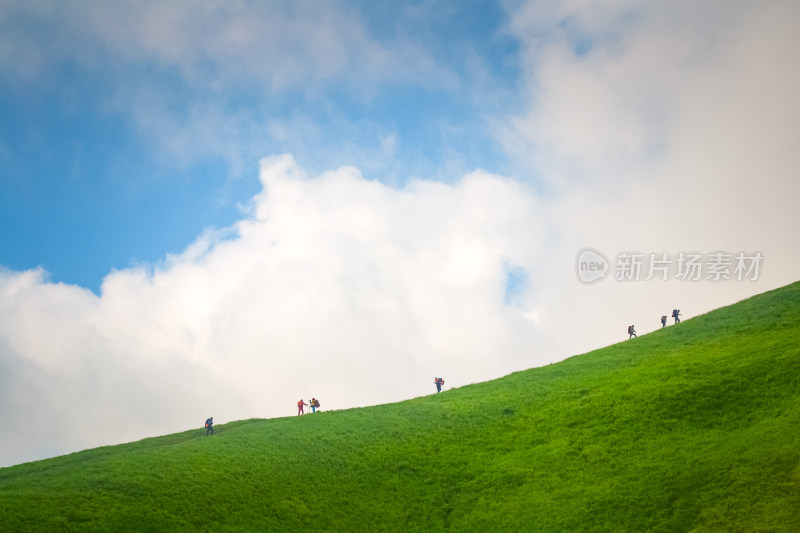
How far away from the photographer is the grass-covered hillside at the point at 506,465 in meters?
34.8

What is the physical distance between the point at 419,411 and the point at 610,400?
18.5 meters

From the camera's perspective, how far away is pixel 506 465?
148 feet

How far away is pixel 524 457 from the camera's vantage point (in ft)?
149

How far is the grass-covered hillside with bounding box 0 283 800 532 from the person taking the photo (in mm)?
34844

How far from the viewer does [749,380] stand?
149ft

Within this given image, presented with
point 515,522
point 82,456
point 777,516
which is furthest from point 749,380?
point 82,456

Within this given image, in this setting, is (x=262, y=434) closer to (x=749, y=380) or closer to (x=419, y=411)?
(x=419, y=411)

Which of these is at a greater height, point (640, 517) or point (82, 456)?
point (82, 456)

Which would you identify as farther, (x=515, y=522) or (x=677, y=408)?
(x=677, y=408)

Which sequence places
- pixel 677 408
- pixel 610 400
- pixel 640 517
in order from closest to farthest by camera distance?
pixel 640 517 < pixel 677 408 < pixel 610 400

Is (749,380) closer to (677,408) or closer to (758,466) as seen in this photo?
(677,408)

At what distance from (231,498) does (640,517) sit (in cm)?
2644

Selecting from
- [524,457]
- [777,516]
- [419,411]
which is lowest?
[777,516]

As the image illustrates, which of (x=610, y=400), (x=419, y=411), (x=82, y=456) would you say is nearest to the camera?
(x=610, y=400)
